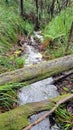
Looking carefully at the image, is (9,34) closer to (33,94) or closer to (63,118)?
(33,94)

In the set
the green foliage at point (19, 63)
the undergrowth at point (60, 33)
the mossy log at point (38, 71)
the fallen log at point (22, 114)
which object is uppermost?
the mossy log at point (38, 71)

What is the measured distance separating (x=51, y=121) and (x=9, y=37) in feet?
12.2

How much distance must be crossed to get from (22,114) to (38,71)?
38.1 inches

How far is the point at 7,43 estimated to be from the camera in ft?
19.9

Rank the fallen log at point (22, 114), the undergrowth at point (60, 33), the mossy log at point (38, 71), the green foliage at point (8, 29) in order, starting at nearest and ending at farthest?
the fallen log at point (22, 114)
the mossy log at point (38, 71)
the green foliage at point (8, 29)
the undergrowth at point (60, 33)

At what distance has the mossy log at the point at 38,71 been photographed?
3.58m

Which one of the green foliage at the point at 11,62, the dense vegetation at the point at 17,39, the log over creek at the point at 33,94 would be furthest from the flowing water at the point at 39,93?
the green foliage at the point at 11,62

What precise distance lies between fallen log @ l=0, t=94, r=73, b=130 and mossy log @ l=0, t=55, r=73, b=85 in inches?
22.5

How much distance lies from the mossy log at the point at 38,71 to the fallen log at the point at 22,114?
0.57 m

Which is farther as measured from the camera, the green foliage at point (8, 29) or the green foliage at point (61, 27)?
the green foliage at point (61, 27)

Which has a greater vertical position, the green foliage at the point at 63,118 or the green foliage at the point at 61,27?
the green foliage at the point at 63,118

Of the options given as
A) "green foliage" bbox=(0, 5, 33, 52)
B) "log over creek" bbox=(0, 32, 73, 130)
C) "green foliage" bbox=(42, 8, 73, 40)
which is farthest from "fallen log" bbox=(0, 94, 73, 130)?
"green foliage" bbox=(42, 8, 73, 40)

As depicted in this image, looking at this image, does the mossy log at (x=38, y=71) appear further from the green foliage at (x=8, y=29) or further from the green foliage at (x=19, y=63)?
the green foliage at (x=8, y=29)

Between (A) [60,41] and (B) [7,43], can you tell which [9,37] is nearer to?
(B) [7,43]
